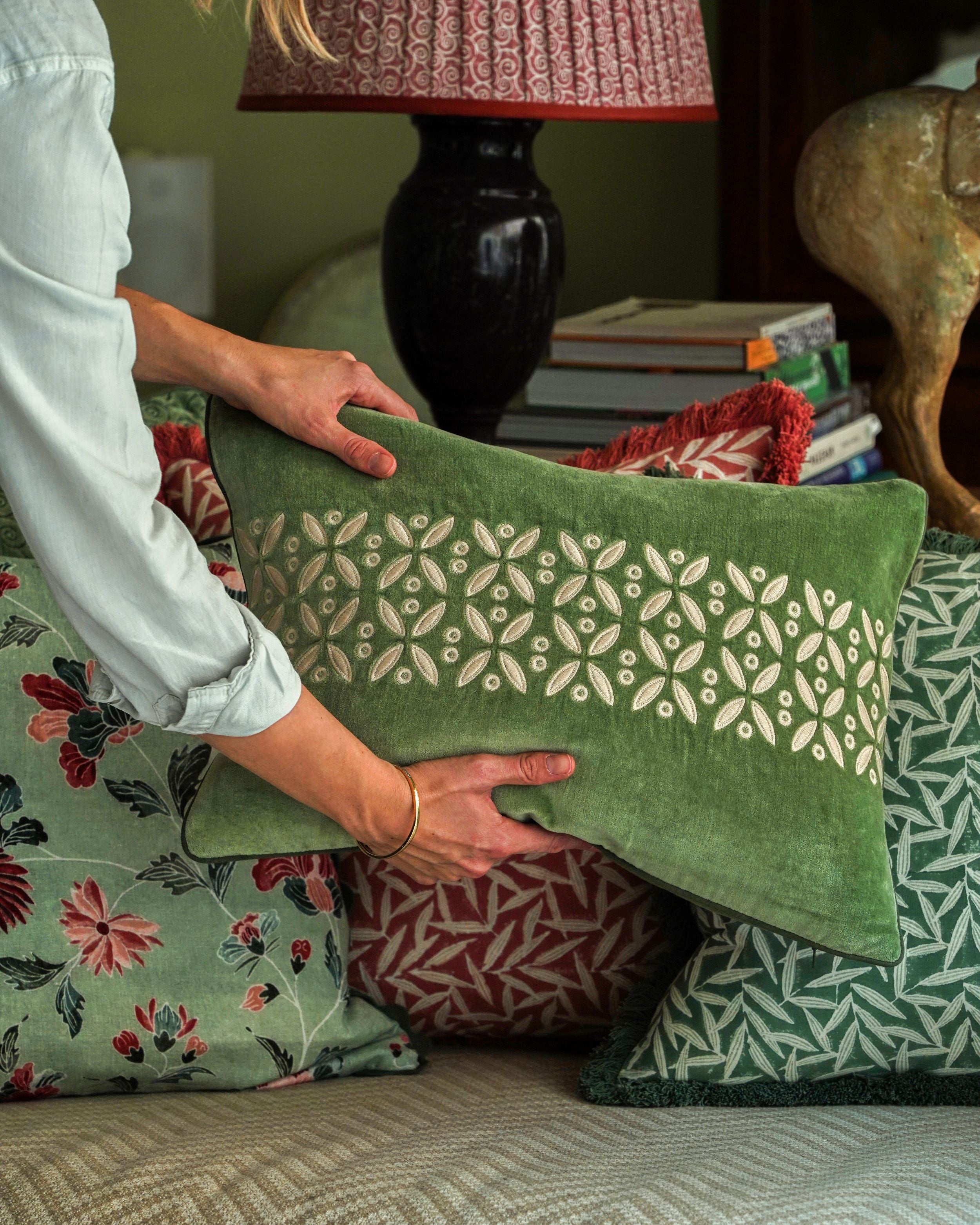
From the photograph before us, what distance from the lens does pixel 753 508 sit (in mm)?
814

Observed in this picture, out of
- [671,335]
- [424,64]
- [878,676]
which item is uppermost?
[424,64]

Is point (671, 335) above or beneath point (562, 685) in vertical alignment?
above

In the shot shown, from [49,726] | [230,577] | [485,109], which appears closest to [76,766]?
[49,726]

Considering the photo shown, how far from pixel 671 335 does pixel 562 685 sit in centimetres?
64

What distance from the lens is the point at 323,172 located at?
7.03 ft

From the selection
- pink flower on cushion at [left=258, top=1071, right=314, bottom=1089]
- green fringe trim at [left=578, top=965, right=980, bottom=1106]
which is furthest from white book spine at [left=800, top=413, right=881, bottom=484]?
pink flower on cushion at [left=258, top=1071, right=314, bottom=1089]

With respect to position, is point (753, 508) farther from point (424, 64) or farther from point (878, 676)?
point (424, 64)

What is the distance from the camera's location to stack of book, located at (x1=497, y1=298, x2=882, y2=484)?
1.30 metres

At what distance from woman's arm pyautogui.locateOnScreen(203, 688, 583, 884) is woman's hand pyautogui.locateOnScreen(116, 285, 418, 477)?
177mm

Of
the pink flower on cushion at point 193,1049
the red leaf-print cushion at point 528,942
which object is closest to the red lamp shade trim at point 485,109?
the red leaf-print cushion at point 528,942

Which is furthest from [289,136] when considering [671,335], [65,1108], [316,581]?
[65,1108]

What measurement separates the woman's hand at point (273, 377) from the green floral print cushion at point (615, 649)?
0.04 feet

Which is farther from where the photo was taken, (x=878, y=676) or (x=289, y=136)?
(x=289, y=136)

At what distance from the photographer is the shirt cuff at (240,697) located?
683 mm
